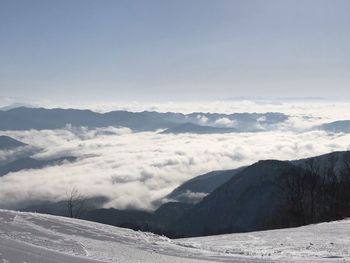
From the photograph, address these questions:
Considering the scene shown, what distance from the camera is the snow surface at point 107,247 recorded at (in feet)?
45.0

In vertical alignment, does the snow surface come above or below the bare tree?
below

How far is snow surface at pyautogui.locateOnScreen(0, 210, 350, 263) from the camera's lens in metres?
13.7

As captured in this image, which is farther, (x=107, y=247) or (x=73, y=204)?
(x=73, y=204)

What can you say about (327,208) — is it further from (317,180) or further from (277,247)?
(277,247)

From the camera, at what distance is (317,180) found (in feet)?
264

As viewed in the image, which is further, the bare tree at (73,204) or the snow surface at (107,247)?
the bare tree at (73,204)

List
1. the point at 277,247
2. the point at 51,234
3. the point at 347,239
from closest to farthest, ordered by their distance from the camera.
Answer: the point at 51,234 → the point at 277,247 → the point at 347,239

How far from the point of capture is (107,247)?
1599 cm

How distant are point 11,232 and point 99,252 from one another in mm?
3919

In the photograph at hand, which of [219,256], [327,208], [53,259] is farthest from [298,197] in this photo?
[53,259]

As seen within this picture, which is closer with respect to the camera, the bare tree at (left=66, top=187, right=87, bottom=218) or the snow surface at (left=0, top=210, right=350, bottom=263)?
the snow surface at (left=0, top=210, right=350, bottom=263)

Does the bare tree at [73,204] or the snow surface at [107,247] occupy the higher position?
the bare tree at [73,204]

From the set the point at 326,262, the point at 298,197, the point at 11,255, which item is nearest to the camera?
the point at 11,255

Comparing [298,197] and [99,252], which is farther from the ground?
[298,197]
